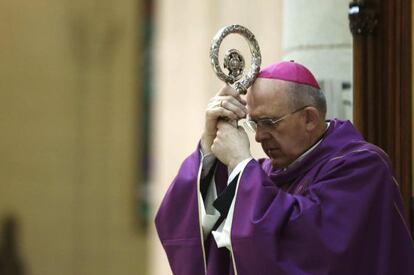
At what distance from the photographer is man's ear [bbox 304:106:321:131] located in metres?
3.52

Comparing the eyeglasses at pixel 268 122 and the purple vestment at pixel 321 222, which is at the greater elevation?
the eyeglasses at pixel 268 122

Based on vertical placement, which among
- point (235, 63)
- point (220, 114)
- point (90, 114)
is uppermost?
point (235, 63)

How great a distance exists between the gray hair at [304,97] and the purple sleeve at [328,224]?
0.88 ft

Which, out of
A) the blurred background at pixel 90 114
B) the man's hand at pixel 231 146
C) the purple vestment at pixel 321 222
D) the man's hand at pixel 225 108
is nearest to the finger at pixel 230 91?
the man's hand at pixel 225 108

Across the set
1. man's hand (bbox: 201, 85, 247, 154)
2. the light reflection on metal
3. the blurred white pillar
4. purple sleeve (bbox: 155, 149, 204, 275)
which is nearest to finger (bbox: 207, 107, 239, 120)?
man's hand (bbox: 201, 85, 247, 154)

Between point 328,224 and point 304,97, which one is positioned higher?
point 304,97

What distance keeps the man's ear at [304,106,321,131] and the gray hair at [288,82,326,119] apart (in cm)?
2

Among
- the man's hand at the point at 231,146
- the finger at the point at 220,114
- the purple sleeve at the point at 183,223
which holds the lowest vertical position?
the purple sleeve at the point at 183,223

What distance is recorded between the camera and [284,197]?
129 inches

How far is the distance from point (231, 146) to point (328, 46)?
5.00 feet

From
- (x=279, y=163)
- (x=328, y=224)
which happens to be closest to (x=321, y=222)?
(x=328, y=224)

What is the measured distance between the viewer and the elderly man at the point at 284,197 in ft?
10.6

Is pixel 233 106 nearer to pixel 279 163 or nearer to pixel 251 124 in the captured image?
pixel 251 124

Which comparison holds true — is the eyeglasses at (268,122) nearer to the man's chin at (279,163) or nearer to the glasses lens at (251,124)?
the glasses lens at (251,124)
